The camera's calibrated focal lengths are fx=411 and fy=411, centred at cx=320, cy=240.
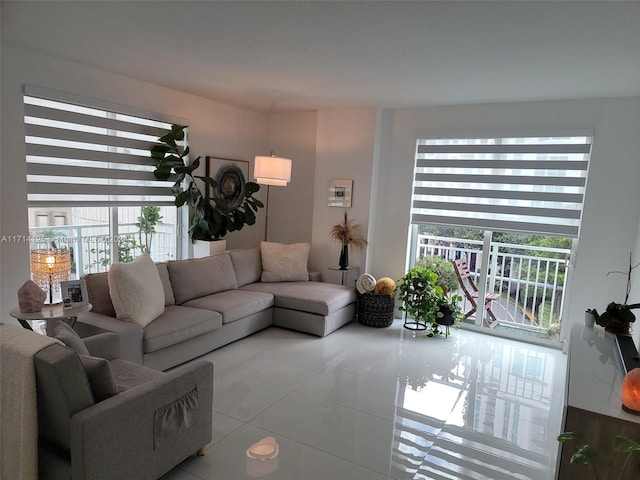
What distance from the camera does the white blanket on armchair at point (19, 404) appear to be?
5.75 ft

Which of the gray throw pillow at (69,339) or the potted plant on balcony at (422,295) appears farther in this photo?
the potted plant on balcony at (422,295)

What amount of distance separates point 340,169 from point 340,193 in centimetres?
31

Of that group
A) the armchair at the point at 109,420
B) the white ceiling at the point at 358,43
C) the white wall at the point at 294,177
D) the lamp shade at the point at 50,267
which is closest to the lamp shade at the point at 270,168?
the white ceiling at the point at 358,43

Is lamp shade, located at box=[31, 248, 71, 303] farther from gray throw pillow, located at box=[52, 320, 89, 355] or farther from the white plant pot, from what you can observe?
the white plant pot

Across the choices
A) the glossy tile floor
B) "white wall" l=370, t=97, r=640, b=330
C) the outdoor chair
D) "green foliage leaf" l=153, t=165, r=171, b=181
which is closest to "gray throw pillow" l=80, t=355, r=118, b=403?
the glossy tile floor

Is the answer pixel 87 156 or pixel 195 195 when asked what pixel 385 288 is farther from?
pixel 87 156

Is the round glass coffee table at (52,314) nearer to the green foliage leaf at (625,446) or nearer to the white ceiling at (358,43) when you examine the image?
the white ceiling at (358,43)

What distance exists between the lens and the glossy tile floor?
2.38 m

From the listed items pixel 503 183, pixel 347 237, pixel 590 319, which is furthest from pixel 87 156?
pixel 590 319

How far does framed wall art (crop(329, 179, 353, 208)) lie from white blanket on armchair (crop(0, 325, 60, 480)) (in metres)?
3.88

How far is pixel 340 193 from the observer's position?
5293 mm

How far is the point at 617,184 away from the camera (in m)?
4.01

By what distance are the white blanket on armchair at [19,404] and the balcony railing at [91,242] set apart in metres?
2.23

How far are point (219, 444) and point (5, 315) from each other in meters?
2.31
